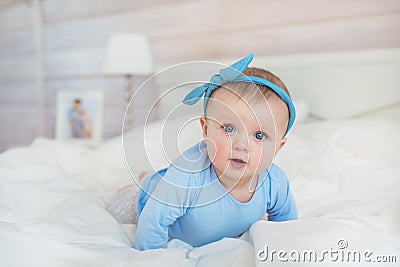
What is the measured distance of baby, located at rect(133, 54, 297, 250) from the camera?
29.5 inches

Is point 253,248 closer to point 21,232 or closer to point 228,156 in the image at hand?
point 228,156

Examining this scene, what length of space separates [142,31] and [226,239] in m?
1.91

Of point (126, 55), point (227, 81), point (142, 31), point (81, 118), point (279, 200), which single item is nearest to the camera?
point (227, 81)

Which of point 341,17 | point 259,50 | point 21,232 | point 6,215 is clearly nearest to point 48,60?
point 259,50

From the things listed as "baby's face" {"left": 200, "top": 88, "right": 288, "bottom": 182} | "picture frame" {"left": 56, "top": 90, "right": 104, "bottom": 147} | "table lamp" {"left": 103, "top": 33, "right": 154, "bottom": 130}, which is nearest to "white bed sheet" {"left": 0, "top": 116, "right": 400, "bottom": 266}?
"baby's face" {"left": 200, "top": 88, "right": 288, "bottom": 182}

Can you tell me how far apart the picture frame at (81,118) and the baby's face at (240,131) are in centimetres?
191

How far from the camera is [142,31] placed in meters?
2.54

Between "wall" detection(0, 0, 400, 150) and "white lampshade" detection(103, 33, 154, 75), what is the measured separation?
0.24m

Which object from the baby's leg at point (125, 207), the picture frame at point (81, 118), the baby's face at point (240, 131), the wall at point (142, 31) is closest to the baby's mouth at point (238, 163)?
the baby's face at point (240, 131)

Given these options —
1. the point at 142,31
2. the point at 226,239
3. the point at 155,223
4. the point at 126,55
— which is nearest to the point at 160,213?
the point at 155,223

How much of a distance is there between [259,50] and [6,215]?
1391 mm

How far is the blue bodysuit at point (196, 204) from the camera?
0.81 m

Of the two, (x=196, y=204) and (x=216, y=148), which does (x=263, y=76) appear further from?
(x=196, y=204)

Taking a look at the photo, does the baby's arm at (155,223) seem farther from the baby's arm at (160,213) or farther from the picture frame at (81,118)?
the picture frame at (81,118)
